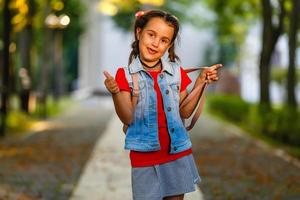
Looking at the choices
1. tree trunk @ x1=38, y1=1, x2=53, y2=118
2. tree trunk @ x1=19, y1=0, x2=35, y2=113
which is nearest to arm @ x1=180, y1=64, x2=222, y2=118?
tree trunk @ x1=19, y1=0, x2=35, y2=113

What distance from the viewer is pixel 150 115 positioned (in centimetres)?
446

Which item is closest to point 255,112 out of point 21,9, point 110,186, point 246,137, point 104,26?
point 246,137

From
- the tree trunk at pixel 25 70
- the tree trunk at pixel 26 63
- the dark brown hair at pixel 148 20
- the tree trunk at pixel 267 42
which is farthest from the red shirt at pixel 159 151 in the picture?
the tree trunk at pixel 25 70

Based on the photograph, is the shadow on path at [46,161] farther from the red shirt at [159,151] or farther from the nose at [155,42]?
the nose at [155,42]

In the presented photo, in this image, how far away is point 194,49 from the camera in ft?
175

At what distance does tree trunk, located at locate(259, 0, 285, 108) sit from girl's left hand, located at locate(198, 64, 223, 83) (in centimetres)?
1438

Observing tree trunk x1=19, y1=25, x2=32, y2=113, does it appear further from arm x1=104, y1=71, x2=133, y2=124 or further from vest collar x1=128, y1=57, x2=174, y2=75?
arm x1=104, y1=71, x2=133, y2=124

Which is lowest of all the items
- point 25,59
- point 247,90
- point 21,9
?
point 247,90

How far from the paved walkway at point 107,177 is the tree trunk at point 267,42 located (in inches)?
253

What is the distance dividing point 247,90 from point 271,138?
118 ft

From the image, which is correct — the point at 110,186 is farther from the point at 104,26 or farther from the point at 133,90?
the point at 104,26

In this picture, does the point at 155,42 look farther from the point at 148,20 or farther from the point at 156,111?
the point at 156,111

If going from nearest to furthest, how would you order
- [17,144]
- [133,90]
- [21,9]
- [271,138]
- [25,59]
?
[133,90] → [17,144] → [271,138] → [21,9] → [25,59]

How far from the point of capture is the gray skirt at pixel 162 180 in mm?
4500
